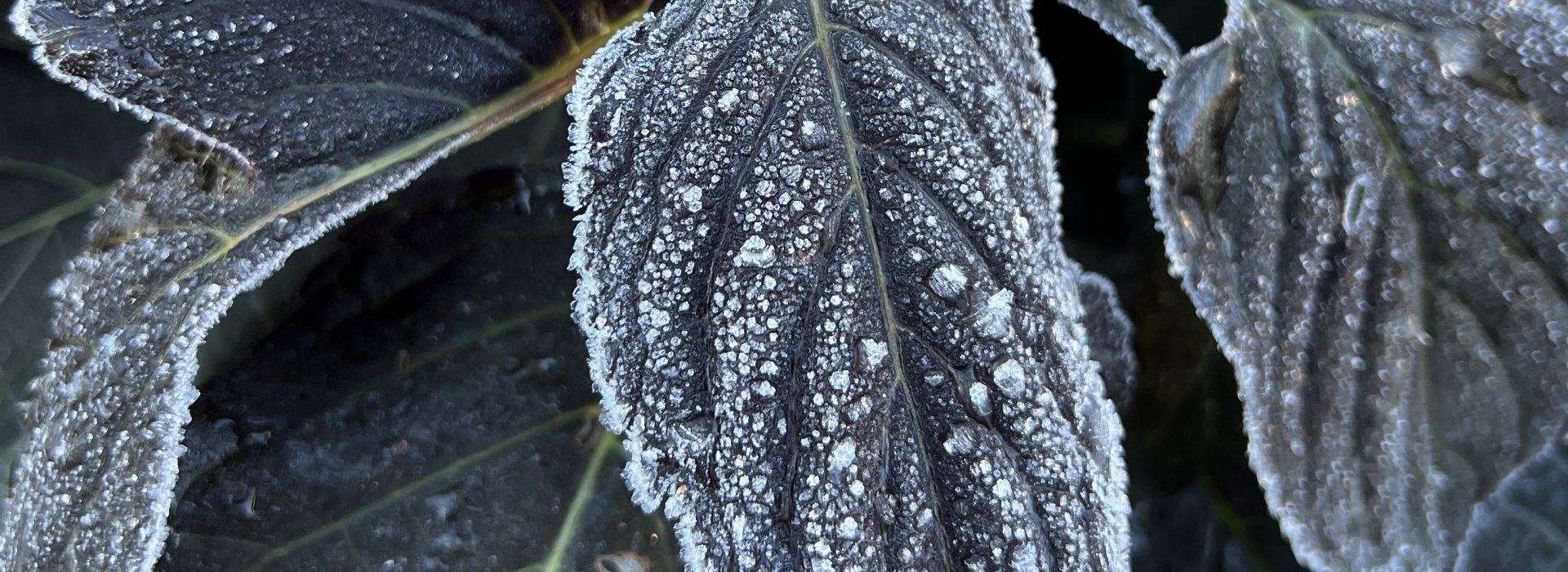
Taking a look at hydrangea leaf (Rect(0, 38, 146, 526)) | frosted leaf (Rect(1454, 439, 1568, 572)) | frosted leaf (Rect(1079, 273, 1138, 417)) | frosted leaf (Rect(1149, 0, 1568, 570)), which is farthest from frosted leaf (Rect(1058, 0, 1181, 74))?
hydrangea leaf (Rect(0, 38, 146, 526))

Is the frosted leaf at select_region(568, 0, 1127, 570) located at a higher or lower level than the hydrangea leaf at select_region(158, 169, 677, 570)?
lower

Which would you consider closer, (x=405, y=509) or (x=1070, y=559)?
(x=1070, y=559)

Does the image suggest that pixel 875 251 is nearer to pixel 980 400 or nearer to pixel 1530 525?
pixel 980 400

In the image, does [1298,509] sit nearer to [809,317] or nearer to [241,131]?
[809,317]

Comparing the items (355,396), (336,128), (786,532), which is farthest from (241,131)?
(786,532)

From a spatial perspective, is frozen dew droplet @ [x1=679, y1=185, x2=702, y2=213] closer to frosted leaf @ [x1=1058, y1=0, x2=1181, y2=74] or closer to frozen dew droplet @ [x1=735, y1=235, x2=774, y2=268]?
frozen dew droplet @ [x1=735, y1=235, x2=774, y2=268]
